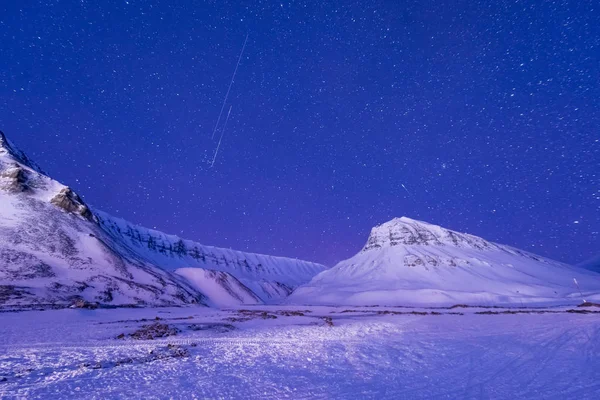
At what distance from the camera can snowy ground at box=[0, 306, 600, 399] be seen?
950 centimetres

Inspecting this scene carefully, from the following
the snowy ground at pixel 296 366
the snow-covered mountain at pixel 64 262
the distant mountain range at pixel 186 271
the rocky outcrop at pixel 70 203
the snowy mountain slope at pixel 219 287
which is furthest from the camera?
the snowy mountain slope at pixel 219 287

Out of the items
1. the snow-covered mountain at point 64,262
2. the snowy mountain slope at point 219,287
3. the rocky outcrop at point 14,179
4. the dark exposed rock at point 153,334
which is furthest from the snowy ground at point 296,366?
the rocky outcrop at point 14,179

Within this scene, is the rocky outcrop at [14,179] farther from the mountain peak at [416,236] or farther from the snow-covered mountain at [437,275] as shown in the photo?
the mountain peak at [416,236]

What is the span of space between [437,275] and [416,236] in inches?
1697

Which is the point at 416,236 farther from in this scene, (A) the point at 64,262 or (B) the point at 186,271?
(A) the point at 64,262

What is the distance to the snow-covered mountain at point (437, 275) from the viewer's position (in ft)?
271

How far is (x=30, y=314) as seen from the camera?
30.0m

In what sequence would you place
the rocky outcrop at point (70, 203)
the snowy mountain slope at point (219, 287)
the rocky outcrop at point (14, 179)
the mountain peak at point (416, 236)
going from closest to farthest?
the rocky outcrop at point (14, 179) < the rocky outcrop at point (70, 203) < the snowy mountain slope at point (219, 287) < the mountain peak at point (416, 236)

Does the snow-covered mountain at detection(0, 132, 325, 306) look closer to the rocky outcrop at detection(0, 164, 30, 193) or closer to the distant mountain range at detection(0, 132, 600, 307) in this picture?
the rocky outcrop at detection(0, 164, 30, 193)

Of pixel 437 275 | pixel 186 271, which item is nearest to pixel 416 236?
pixel 437 275

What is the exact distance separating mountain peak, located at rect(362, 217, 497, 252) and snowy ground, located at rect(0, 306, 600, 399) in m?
135

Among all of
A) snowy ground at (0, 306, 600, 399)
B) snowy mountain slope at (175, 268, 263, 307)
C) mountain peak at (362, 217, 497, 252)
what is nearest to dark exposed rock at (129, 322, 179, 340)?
snowy ground at (0, 306, 600, 399)

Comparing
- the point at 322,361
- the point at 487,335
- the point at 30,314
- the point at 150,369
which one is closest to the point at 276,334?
the point at 322,361

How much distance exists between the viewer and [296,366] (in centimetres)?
1292
